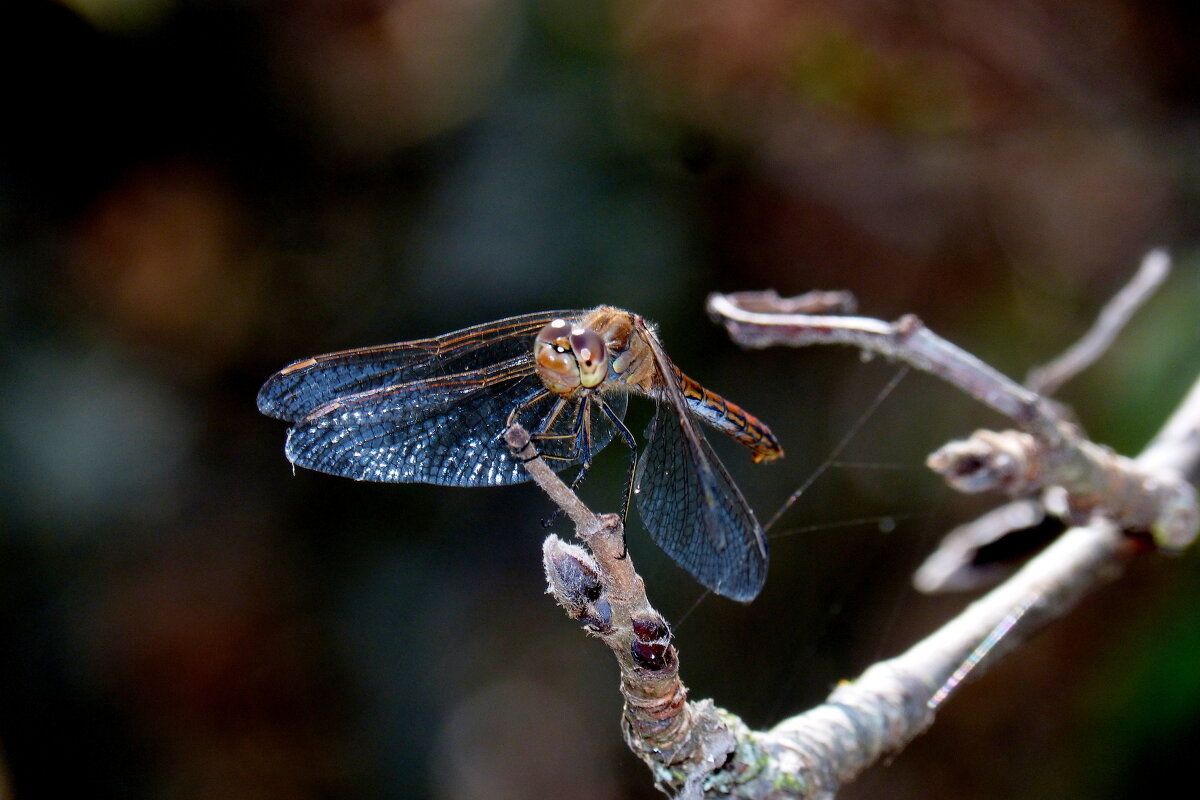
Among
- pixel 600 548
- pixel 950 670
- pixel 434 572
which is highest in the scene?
pixel 600 548

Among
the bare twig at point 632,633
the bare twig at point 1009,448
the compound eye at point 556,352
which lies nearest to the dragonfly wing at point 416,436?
the compound eye at point 556,352

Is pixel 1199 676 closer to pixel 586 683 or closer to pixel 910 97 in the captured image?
pixel 586 683

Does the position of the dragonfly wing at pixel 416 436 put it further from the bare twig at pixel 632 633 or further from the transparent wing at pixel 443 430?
the bare twig at pixel 632 633

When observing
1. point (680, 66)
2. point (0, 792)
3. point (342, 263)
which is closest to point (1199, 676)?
point (680, 66)

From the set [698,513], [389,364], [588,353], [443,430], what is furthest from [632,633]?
[389,364]

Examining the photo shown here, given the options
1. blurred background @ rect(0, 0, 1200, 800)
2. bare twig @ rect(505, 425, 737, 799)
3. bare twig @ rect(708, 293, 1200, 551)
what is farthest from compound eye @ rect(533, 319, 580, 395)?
blurred background @ rect(0, 0, 1200, 800)

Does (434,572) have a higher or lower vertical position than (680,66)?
lower

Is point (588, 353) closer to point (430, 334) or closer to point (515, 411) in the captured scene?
point (515, 411)
